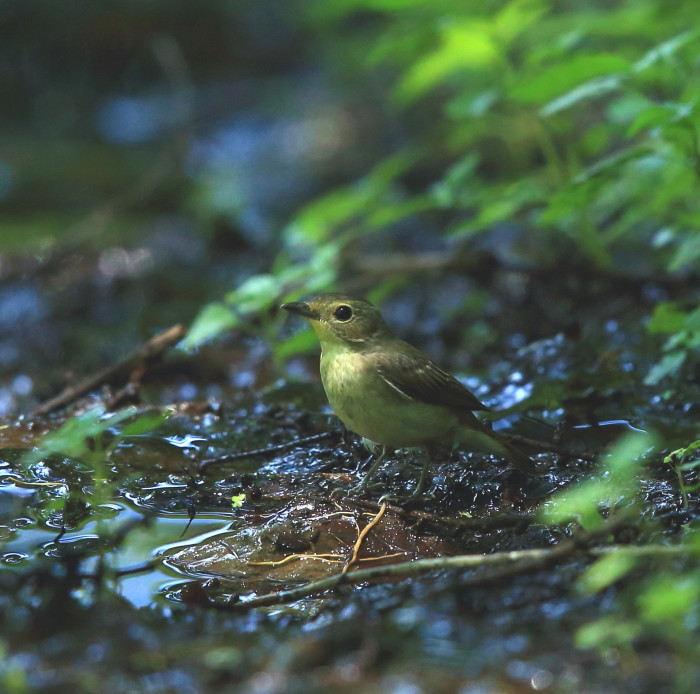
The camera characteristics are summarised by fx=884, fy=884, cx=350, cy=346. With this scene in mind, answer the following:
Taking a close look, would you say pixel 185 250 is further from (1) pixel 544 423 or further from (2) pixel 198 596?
(2) pixel 198 596

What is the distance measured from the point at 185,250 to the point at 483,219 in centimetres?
417

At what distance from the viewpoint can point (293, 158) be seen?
40.9 ft

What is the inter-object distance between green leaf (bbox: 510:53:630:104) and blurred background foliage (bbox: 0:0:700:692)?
0.01 meters

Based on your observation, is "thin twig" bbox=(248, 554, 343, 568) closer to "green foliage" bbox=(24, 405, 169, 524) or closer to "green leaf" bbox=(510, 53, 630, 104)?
"green foliage" bbox=(24, 405, 169, 524)

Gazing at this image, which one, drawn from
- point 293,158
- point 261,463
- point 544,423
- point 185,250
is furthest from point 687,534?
point 293,158

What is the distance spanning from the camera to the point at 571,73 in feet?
14.7

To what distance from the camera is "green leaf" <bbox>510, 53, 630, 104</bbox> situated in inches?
170

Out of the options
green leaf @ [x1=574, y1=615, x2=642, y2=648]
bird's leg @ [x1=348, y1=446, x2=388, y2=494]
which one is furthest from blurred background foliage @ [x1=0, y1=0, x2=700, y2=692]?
bird's leg @ [x1=348, y1=446, x2=388, y2=494]

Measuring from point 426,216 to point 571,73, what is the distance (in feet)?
16.1

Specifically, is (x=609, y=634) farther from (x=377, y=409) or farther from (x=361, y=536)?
(x=377, y=409)

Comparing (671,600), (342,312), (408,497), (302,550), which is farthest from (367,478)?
(671,600)

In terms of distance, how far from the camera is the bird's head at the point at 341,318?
3838 mm

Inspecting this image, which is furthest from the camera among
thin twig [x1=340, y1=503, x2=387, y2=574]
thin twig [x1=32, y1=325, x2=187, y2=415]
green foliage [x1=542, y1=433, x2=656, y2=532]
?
thin twig [x1=32, y1=325, x2=187, y2=415]

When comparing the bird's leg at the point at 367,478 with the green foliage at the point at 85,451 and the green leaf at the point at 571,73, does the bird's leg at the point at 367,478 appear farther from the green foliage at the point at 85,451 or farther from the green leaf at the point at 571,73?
the green leaf at the point at 571,73
